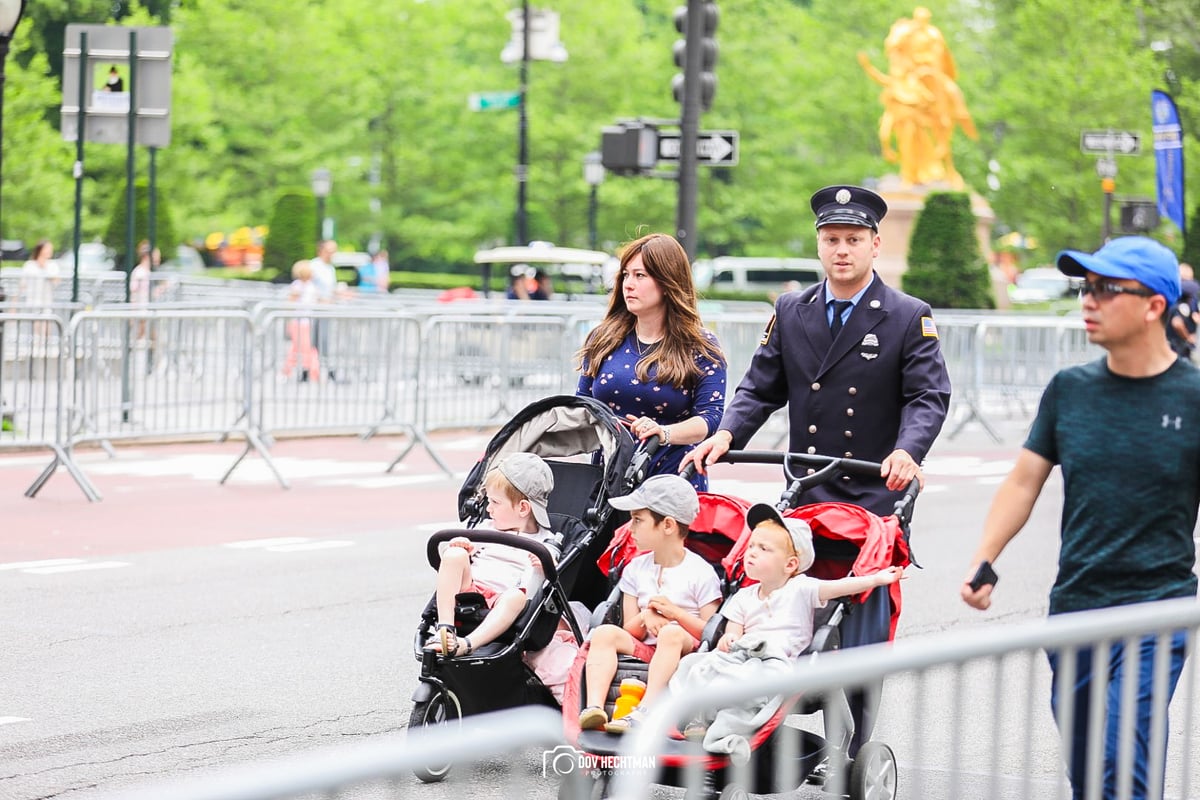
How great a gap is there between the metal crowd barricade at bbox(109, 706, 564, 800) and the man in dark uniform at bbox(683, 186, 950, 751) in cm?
322

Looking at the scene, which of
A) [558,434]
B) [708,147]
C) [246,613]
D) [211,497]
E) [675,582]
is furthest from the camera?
[708,147]

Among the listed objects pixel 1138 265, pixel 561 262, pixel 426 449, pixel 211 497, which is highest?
pixel 1138 265

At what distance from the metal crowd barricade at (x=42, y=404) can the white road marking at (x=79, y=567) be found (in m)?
2.52

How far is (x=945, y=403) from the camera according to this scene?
6.27 m

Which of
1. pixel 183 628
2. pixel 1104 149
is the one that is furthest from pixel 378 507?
pixel 1104 149

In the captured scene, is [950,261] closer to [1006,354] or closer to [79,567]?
[1006,354]

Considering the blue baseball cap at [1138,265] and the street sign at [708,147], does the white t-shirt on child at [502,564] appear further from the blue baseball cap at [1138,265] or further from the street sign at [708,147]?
the street sign at [708,147]

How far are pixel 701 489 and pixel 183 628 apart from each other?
11.1 ft

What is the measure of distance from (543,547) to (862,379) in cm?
122

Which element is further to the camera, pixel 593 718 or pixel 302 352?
pixel 302 352

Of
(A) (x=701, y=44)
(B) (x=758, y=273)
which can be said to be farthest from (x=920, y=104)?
(A) (x=701, y=44)

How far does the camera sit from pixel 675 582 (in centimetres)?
590

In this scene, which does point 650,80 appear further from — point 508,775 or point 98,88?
point 508,775

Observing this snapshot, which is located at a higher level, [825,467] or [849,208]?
[849,208]
